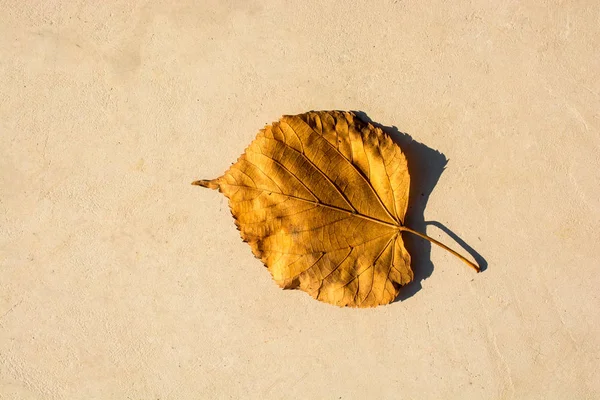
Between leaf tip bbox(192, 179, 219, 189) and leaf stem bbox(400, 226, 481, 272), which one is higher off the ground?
leaf stem bbox(400, 226, 481, 272)

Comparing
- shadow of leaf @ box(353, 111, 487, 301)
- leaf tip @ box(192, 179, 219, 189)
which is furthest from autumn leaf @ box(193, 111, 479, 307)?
shadow of leaf @ box(353, 111, 487, 301)

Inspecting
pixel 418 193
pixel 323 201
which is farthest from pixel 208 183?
pixel 418 193

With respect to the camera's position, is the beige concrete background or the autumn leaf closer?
the autumn leaf

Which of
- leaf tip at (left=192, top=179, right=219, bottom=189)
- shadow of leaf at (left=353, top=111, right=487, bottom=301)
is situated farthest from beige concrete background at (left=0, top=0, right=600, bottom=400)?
leaf tip at (left=192, top=179, right=219, bottom=189)

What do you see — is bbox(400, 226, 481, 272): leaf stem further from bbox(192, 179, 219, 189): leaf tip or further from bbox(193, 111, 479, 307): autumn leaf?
bbox(192, 179, 219, 189): leaf tip

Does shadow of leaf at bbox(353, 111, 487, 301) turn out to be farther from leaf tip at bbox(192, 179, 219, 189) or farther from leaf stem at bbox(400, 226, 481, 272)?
leaf tip at bbox(192, 179, 219, 189)

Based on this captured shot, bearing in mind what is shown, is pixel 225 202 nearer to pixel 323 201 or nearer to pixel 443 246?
pixel 323 201

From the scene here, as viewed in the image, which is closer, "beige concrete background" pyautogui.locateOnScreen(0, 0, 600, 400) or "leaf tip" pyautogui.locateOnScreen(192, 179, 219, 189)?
"leaf tip" pyautogui.locateOnScreen(192, 179, 219, 189)

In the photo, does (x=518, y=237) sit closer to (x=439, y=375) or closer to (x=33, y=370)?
(x=439, y=375)
